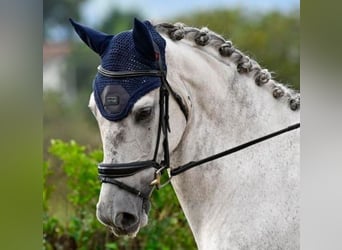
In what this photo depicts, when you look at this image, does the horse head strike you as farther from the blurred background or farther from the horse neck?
the blurred background

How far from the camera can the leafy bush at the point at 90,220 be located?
300 centimetres

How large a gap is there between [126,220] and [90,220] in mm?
1598

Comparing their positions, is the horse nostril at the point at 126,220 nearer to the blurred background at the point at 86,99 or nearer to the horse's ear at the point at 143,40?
the horse's ear at the point at 143,40

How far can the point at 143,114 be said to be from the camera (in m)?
1.47

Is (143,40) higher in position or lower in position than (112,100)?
higher

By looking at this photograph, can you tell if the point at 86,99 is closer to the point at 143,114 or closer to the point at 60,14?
the point at 60,14

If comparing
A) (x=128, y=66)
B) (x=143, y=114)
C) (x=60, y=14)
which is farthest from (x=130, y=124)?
(x=60, y=14)

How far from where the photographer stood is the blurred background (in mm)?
3020

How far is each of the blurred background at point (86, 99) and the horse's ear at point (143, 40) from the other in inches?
55.1

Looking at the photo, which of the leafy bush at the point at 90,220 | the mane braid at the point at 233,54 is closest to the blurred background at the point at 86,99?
the leafy bush at the point at 90,220

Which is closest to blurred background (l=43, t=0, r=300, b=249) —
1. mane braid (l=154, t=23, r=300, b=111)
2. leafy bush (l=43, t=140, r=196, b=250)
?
leafy bush (l=43, t=140, r=196, b=250)

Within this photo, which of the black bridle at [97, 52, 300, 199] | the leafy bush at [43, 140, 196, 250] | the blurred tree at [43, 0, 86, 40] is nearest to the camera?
the black bridle at [97, 52, 300, 199]

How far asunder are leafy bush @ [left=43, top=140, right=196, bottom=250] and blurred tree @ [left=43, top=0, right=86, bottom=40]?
0.65 meters
